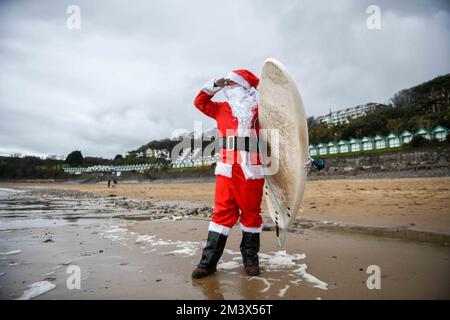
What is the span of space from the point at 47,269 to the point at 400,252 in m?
3.76

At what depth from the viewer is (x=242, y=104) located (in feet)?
10.7

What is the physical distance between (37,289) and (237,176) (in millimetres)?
1979

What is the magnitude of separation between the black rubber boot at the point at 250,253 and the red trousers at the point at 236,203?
0.07m

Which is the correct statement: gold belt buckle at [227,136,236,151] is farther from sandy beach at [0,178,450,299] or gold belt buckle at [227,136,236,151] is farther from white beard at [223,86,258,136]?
sandy beach at [0,178,450,299]

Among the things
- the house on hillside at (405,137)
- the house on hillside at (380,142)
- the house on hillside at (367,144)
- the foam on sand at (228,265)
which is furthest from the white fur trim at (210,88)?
the house on hillside at (367,144)

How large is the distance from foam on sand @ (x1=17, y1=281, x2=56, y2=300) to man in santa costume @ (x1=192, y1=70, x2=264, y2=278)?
1205 mm

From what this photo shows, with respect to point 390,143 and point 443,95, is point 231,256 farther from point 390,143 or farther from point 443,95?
point 443,95

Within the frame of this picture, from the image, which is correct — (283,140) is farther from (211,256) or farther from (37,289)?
(37,289)

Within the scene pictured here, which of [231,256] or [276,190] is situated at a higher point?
[276,190]

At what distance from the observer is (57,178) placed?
81.1m

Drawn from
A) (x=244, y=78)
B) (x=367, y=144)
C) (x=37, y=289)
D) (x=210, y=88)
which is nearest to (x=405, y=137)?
(x=367, y=144)

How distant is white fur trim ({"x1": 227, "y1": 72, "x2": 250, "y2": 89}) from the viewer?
331 centimetres

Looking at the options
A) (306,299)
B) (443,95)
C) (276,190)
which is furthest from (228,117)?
(443,95)

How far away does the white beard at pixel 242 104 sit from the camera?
10.5 ft
